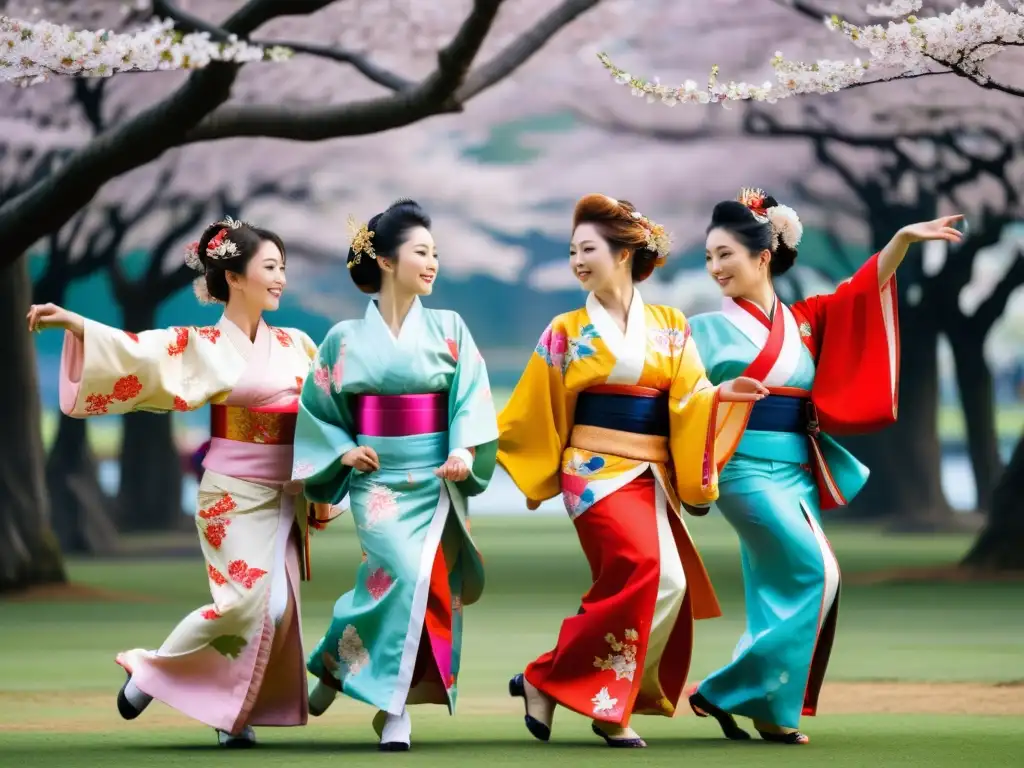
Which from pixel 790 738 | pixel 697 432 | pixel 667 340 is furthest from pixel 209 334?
pixel 790 738

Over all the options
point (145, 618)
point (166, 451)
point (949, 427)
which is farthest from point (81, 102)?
point (949, 427)

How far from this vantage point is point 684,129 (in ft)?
55.5

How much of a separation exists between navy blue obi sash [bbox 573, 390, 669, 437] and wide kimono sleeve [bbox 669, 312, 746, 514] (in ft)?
0.11

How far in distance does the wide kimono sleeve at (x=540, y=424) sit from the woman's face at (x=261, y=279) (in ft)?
2.79

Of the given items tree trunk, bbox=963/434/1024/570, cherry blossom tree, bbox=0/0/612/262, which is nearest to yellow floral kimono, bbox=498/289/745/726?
cherry blossom tree, bbox=0/0/612/262

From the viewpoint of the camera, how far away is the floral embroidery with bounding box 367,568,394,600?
5.19m

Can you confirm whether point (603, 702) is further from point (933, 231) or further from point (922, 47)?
point (922, 47)

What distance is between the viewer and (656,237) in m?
5.51

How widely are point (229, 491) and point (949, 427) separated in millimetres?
20810

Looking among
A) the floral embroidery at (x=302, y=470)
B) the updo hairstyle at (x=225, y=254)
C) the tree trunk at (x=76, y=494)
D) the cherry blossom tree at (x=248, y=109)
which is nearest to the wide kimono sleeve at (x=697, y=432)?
the floral embroidery at (x=302, y=470)

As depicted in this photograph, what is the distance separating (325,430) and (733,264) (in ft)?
4.63

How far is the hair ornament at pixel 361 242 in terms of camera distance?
5434 mm

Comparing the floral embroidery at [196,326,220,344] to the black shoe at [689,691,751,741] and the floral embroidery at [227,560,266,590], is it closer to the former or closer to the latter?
the floral embroidery at [227,560,266,590]

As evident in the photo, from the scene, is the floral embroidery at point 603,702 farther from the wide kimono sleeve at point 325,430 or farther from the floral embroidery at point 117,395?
the floral embroidery at point 117,395
